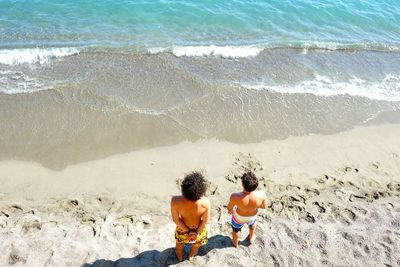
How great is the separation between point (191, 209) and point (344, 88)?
6916 mm

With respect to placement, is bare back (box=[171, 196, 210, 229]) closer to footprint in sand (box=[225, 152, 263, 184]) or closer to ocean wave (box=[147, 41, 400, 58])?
footprint in sand (box=[225, 152, 263, 184])

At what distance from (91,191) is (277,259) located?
10.6ft

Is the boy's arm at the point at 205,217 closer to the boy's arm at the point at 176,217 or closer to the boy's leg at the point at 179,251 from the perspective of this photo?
the boy's arm at the point at 176,217

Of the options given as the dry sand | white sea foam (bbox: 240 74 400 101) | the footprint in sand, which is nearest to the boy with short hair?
the dry sand

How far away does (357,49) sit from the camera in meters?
12.2

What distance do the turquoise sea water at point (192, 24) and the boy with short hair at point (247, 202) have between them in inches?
288

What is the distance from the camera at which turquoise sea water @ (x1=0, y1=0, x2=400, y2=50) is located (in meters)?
11.4

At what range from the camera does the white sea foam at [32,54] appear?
9.82 metres

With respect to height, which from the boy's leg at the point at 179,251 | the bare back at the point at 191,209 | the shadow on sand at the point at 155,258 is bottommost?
the shadow on sand at the point at 155,258

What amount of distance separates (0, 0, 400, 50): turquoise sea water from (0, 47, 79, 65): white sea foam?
439 millimetres

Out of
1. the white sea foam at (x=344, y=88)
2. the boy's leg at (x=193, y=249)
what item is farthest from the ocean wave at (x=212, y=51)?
the boy's leg at (x=193, y=249)

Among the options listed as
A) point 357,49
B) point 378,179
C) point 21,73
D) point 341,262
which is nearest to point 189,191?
point 341,262

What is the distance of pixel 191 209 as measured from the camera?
4605 millimetres

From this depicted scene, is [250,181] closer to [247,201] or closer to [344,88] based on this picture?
[247,201]
